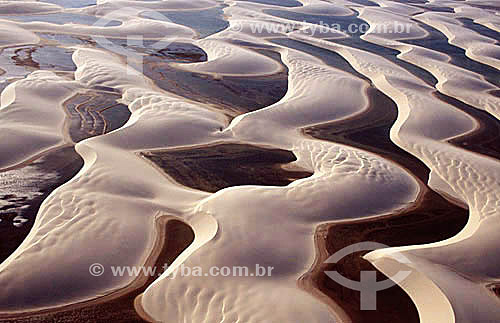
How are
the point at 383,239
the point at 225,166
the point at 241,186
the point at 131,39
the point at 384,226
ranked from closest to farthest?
the point at 383,239 → the point at 384,226 → the point at 241,186 → the point at 225,166 → the point at 131,39

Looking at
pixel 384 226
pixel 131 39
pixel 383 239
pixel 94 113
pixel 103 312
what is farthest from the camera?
pixel 131 39

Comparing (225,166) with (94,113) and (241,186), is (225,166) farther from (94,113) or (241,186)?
(94,113)

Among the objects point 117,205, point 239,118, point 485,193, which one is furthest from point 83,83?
point 485,193

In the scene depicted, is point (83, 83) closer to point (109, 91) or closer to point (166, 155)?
point (109, 91)

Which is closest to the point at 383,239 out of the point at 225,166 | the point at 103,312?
the point at 225,166

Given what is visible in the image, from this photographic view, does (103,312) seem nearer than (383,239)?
Yes
